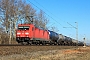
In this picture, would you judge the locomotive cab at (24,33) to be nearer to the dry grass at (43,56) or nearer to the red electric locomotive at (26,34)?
the red electric locomotive at (26,34)

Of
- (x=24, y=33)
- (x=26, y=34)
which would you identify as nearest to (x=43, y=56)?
(x=26, y=34)

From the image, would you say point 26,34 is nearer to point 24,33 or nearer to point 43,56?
point 24,33

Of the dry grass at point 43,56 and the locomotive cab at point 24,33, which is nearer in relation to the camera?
the dry grass at point 43,56

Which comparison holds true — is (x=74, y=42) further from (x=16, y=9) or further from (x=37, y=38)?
(x=37, y=38)

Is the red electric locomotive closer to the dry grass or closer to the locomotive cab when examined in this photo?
the locomotive cab

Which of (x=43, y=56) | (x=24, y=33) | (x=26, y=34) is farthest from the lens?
(x=24, y=33)

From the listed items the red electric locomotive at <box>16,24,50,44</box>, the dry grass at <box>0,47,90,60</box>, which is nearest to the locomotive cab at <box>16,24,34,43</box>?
the red electric locomotive at <box>16,24,50,44</box>

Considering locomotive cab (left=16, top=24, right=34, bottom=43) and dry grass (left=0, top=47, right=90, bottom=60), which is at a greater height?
locomotive cab (left=16, top=24, right=34, bottom=43)

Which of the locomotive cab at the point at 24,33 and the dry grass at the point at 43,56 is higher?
the locomotive cab at the point at 24,33

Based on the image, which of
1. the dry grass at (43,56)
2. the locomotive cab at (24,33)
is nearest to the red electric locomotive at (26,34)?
the locomotive cab at (24,33)

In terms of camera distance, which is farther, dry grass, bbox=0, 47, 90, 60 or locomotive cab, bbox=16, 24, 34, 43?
locomotive cab, bbox=16, 24, 34, 43

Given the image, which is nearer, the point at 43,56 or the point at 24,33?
the point at 43,56

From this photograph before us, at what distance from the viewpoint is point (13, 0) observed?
6141 centimetres

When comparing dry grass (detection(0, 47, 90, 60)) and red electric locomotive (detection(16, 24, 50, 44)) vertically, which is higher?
red electric locomotive (detection(16, 24, 50, 44))
